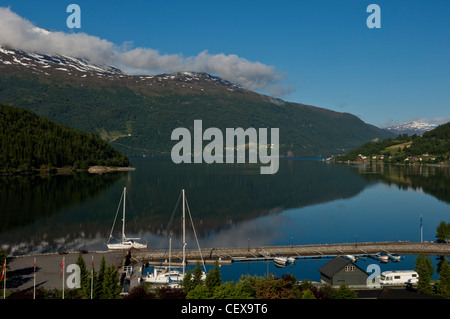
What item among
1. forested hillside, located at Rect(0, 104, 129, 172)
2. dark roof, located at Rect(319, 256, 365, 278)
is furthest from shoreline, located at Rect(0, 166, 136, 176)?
dark roof, located at Rect(319, 256, 365, 278)

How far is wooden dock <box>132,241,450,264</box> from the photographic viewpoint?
171 ft

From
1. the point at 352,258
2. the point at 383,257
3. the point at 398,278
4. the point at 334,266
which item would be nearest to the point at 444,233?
the point at 383,257

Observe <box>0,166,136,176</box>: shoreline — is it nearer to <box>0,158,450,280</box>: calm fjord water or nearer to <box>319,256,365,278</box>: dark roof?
<box>0,158,450,280</box>: calm fjord water

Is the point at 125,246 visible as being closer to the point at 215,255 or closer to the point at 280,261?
the point at 215,255

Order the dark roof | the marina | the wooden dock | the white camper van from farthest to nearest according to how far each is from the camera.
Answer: the wooden dock → the white camper van → the marina → the dark roof

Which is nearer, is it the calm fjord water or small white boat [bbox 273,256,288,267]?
small white boat [bbox 273,256,288,267]

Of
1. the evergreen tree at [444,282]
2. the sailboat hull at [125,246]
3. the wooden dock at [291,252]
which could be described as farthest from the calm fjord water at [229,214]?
the evergreen tree at [444,282]

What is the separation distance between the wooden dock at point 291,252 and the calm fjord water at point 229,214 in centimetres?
267

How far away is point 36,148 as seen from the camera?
16975 cm

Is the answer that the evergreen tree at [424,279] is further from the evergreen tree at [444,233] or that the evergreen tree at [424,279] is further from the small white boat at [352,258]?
the evergreen tree at [444,233]

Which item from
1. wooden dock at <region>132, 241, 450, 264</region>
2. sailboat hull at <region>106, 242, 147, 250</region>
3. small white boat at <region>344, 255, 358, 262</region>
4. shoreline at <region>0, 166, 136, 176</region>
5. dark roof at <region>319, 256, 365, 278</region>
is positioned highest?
shoreline at <region>0, 166, 136, 176</region>

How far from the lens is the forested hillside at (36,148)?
15800 centimetres

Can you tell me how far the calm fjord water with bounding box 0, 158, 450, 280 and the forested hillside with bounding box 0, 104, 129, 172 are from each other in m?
21.0
